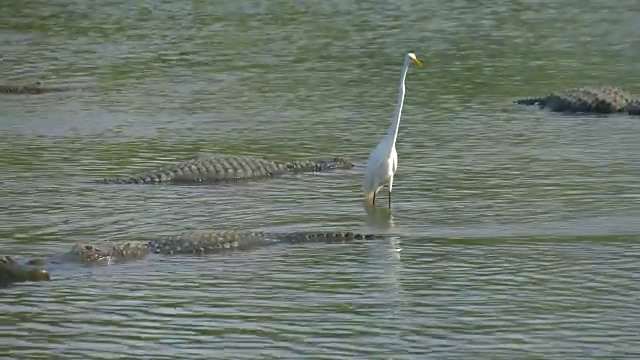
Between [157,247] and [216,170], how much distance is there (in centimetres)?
383

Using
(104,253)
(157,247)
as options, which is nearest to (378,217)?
(157,247)

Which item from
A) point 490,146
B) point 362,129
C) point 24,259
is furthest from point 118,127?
point 24,259

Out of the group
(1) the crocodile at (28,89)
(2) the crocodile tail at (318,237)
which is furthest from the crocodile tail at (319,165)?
(1) the crocodile at (28,89)

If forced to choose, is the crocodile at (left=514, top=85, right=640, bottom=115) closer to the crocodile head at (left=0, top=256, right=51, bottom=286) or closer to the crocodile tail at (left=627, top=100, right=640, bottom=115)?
the crocodile tail at (left=627, top=100, right=640, bottom=115)

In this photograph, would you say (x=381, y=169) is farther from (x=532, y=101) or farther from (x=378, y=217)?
(x=532, y=101)

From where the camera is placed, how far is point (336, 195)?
1525 centimetres

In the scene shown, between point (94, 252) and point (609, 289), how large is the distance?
148 inches

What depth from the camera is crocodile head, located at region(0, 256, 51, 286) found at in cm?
1134

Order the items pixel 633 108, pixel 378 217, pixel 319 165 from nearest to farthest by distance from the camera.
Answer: pixel 378 217, pixel 319 165, pixel 633 108

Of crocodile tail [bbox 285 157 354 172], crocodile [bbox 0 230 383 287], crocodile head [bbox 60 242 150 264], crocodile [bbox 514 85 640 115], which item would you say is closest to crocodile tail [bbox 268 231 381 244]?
crocodile [bbox 0 230 383 287]

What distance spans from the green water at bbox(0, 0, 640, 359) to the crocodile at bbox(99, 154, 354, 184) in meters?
0.31

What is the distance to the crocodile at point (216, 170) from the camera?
1597 cm

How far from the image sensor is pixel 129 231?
13.5 m

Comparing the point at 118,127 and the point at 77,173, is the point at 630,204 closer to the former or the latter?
the point at 77,173
